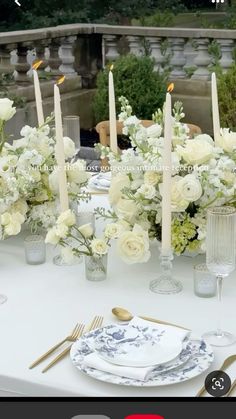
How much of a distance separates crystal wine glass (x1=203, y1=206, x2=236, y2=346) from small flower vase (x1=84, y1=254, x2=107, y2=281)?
364 mm

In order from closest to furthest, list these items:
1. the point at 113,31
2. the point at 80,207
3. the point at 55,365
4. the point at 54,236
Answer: the point at 55,365 → the point at 54,236 → the point at 80,207 → the point at 113,31

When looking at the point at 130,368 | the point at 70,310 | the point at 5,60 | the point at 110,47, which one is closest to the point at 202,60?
the point at 110,47

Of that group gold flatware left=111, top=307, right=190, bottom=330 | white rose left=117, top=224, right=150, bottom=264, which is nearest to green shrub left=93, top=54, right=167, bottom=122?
white rose left=117, top=224, right=150, bottom=264

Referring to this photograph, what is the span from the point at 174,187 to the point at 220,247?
328mm

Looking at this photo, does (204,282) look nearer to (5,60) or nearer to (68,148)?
(68,148)

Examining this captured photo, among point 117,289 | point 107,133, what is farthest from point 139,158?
point 107,133

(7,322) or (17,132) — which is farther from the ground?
(7,322)

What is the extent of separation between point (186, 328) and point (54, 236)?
0.42 meters

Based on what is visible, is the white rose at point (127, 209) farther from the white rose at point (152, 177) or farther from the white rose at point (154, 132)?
the white rose at point (154, 132)

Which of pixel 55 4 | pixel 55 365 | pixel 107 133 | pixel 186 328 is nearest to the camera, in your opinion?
pixel 55 365

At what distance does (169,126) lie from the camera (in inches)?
67.6

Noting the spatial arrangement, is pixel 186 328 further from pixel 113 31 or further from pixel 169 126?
pixel 113 31

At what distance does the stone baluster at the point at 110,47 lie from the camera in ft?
20.8

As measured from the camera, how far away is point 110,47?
6.42m
